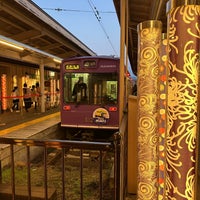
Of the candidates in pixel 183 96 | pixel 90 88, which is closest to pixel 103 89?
pixel 90 88

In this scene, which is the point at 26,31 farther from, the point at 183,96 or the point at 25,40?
the point at 183,96

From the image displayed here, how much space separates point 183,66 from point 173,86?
0.10 metres

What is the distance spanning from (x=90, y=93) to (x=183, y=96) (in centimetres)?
595

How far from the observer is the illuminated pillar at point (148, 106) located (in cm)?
145

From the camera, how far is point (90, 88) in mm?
6859

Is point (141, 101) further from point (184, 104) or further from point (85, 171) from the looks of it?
point (85, 171)

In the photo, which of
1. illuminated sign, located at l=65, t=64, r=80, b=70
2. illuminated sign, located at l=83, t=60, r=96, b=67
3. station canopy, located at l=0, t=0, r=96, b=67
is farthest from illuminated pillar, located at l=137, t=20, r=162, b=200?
illuminated sign, located at l=65, t=64, r=80, b=70

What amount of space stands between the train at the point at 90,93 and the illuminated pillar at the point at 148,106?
5.04 metres

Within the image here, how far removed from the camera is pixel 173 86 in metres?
0.99

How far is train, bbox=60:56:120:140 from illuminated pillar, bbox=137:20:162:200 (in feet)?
16.5

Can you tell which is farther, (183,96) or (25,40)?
(25,40)

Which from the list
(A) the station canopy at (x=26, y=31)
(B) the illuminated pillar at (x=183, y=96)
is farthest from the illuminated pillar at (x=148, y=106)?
(A) the station canopy at (x=26, y=31)

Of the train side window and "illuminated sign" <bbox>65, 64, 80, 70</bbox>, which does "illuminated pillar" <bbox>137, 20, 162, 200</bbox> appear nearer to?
the train side window

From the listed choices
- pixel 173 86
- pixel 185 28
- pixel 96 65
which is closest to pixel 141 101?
pixel 173 86
